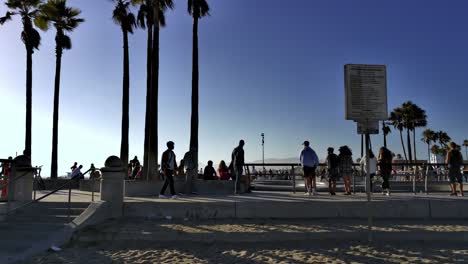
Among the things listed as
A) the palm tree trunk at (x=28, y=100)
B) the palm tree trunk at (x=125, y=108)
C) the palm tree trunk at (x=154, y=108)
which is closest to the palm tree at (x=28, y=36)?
the palm tree trunk at (x=28, y=100)

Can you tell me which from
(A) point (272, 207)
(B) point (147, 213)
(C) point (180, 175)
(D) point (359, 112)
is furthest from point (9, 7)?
(D) point (359, 112)

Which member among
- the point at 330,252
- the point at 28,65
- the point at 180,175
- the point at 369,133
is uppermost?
the point at 28,65

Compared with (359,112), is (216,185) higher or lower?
lower

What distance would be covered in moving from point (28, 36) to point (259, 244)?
25.3 metres

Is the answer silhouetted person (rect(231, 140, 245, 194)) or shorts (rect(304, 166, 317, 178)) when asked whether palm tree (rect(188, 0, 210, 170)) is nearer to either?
silhouetted person (rect(231, 140, 245, 194))

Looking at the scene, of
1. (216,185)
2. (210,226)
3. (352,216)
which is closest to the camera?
(210,226)

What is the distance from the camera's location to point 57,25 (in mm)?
30469

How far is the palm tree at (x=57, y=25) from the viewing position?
94.2ft

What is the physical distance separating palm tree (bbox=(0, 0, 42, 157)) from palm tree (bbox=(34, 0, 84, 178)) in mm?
527

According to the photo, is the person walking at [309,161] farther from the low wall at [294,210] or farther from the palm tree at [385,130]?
the palm tree at [385,130]

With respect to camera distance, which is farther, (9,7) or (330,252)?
(9,7)

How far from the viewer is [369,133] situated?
8.47 meters

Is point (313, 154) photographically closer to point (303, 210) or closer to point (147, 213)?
point (303, 210)

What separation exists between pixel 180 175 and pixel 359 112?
29.5 ft
